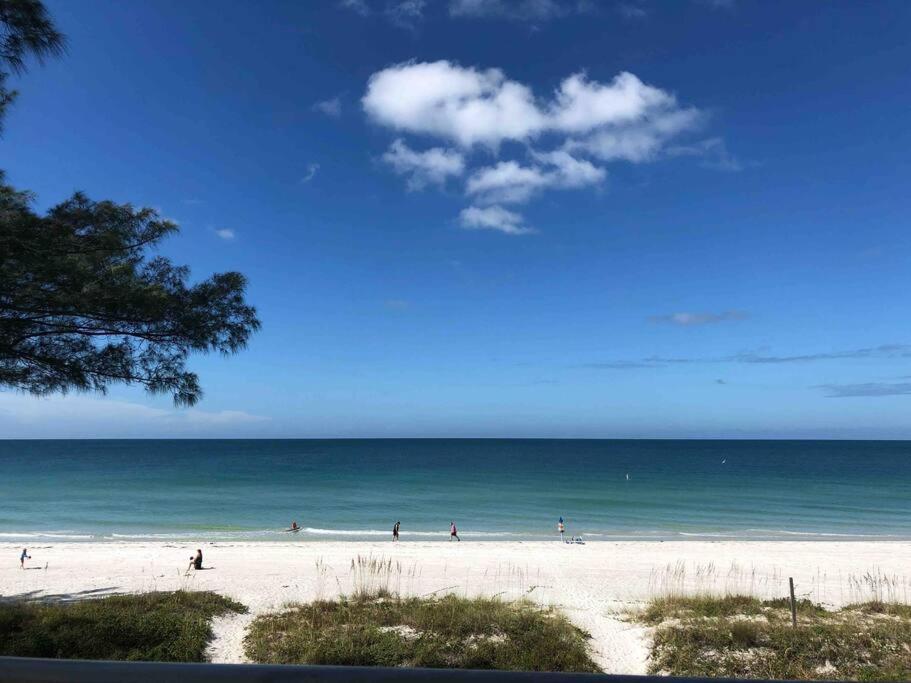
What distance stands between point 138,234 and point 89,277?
126 centimetres

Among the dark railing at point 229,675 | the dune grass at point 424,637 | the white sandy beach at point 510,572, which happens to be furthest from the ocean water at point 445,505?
the dark railing at point 229,675

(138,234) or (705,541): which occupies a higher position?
(138,234)

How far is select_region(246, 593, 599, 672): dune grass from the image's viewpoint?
321 inches

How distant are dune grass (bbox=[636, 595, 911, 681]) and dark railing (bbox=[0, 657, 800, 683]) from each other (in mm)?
8134

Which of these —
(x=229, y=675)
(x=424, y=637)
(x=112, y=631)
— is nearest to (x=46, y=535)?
(x=112, y=631)

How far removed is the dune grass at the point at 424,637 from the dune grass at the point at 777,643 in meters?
1.49

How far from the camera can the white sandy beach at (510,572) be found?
12.8 meters

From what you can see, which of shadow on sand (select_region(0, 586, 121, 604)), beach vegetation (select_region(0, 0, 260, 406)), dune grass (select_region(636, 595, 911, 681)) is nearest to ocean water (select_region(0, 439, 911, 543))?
shadow on sand (select_region(0, 586, 121, 604))

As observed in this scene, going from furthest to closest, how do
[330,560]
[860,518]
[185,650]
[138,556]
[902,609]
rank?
[860,518], [138,556], [330,560], [902,609], [185,650]

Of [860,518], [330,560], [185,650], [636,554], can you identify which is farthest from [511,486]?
[185,650]

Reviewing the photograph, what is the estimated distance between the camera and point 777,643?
28.7 feet

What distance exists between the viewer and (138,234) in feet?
28.1

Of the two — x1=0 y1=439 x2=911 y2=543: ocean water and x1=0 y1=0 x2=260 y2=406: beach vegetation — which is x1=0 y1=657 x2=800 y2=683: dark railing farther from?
x1=0 y1=439 x2=911 y2=543: ocean water

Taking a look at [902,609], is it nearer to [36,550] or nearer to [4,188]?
[4,188]
